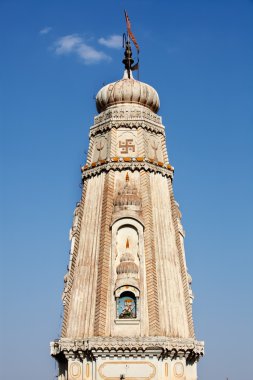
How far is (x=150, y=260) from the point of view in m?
45.2

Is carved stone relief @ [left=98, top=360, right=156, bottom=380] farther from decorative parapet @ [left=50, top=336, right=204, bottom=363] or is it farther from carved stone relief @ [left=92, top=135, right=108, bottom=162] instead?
carved stone relief @ [left=92, top=135, right=108, bottom=162]

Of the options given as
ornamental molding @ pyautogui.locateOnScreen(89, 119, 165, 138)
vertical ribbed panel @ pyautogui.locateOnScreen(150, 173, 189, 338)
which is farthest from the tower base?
ornamental molding @ pyautogui.locateOnScreen(89, 119, 165, 138)

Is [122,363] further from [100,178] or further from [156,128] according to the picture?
[156,128]

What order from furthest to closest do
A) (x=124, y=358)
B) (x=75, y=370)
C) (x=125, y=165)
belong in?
(x=125, y=165), (x=75, y=370), (x=124, y=358)

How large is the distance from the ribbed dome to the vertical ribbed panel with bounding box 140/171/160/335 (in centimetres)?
684

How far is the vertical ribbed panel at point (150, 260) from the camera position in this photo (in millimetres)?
43156

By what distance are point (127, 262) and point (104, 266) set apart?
161 centimetres

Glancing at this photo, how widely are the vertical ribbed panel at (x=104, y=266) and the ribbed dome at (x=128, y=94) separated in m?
6.94

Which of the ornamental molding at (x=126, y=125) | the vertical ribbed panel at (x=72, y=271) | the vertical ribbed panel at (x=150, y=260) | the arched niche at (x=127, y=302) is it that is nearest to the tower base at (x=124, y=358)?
the vertical ribbed panel at (x=150, y=260)

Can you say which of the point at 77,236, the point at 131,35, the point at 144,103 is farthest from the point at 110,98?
the point at 77,236

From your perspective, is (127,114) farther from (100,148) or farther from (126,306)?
(126,306)

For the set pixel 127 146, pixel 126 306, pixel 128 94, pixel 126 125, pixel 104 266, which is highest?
pixel 128 94

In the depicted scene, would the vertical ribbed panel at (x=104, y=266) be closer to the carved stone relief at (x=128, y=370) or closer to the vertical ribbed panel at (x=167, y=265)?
the carved stone relief at (x=128, y=370)

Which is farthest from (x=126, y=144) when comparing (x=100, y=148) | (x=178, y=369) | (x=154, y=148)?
(x=178, y=369)
